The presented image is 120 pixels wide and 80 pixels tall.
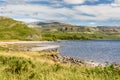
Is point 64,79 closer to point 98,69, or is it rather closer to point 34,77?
point 34,77

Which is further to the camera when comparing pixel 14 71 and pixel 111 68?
pixel 111 68

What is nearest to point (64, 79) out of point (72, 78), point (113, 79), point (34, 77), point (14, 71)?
point (72, 78)

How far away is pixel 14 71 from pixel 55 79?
4930 mm

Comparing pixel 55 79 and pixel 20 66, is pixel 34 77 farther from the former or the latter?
pixel 20 66

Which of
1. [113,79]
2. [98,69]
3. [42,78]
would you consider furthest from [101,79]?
[98,69]

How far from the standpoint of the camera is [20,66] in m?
A: 19.5

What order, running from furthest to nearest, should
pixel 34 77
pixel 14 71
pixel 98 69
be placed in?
1. pixel 98 69
2. pixel 14 71
3. pixel 34 77

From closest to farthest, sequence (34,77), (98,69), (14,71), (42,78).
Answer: (42,78) < (34,77) < (14,71) < (98,69)

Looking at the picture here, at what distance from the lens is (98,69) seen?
→ 2108cm

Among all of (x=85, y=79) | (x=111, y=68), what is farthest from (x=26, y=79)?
(x=111, y=68)

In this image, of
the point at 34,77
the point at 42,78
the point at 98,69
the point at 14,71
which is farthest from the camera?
the point at 98,69

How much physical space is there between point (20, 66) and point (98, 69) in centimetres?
562

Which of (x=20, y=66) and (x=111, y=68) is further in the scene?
(x=111, y=68)

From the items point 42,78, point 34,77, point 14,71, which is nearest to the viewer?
point 42,78
